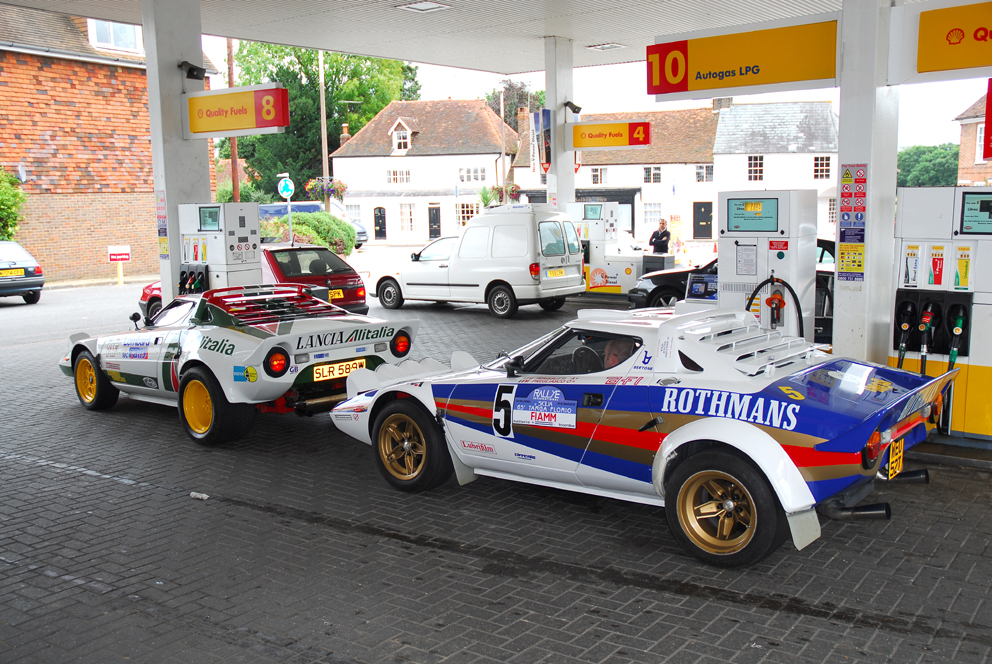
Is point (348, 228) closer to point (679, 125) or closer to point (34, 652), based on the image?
point (679, 125)

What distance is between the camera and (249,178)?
61.2 m

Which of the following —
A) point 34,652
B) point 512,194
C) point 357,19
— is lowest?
point 34,652

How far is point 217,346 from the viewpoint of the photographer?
7.70 metres

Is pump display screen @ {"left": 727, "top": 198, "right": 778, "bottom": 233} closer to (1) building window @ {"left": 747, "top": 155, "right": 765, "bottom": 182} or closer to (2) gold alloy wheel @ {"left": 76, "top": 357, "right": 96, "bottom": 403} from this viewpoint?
(2) gold alloy wheel @ {"left": 76, "top": 357, "right": 96, "bottom": 403}

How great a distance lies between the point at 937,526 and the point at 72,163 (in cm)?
2893

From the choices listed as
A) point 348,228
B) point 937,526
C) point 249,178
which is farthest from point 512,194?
point 249,178

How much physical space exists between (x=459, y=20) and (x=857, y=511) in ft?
46.0

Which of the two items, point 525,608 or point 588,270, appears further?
point 588,270

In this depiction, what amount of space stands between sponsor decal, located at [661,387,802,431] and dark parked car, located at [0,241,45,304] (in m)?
19.4

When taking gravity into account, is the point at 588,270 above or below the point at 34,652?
above

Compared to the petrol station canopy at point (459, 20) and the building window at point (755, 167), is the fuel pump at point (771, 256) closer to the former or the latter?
the petrol station canopy at point (459, 20)

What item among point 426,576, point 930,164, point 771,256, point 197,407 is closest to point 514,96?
point 930,164

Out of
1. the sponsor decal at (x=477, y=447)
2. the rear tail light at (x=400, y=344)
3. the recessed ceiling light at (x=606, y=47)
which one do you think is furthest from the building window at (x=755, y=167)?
the sponsor decal at (x=477, y=447)

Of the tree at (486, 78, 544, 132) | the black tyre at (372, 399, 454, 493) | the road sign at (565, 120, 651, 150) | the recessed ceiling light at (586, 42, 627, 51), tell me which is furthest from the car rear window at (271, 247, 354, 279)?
the tree at (486, 78, 544, 132)
